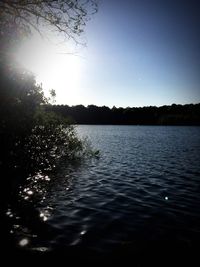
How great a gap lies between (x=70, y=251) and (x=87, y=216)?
13.6ft

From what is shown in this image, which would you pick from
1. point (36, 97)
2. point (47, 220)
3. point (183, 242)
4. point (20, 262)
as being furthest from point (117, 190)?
point (36, 97)

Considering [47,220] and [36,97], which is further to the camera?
[36,97]

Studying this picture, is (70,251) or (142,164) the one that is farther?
(142,164)

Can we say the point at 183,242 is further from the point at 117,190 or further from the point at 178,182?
the point at 178,182

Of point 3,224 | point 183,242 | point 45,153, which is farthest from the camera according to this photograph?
point 45,153

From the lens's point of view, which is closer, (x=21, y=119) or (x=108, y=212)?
(x=108, y=212)

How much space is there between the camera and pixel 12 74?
24.1 metres

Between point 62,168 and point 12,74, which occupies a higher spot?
point 12,74

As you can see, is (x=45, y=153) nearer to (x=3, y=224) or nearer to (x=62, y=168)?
(x=62, y=168)

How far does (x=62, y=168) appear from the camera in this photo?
96.0 ft

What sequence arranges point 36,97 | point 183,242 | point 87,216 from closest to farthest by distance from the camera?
point 183,242 → point 87,216 → point 36,97

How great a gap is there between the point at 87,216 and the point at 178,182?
11.4 meters

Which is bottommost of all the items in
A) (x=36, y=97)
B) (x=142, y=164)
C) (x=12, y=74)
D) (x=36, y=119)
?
(x=142, y=164)

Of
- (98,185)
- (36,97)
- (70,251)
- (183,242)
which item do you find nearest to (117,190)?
(98,185)
